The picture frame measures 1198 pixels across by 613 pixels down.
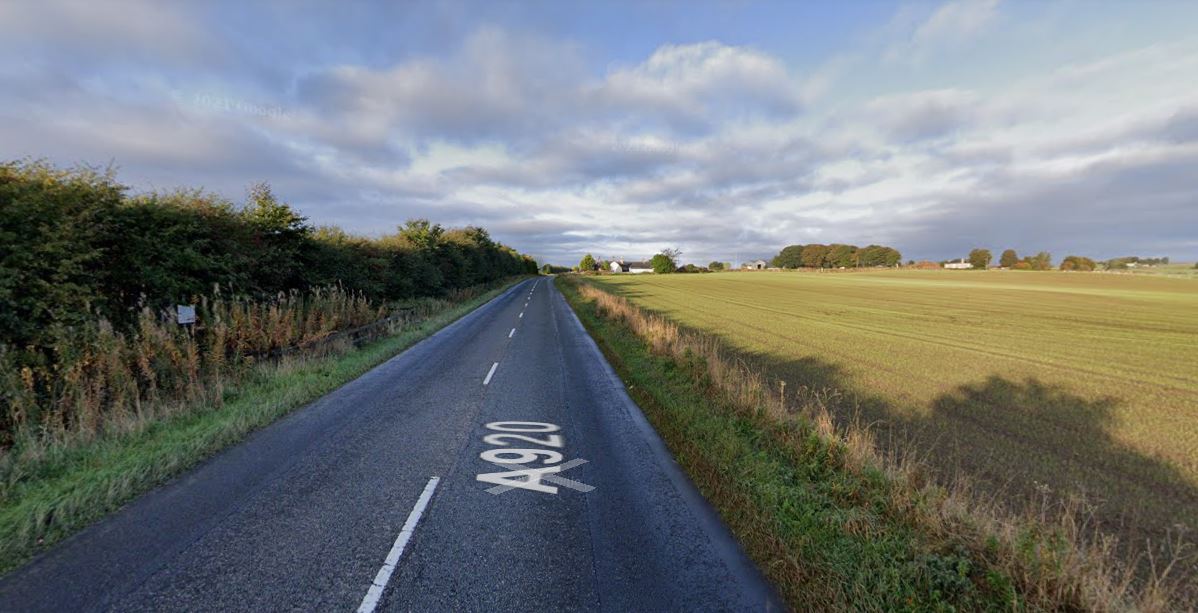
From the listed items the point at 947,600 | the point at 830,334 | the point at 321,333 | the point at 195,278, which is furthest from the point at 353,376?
the point at 830,334

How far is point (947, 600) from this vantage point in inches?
128

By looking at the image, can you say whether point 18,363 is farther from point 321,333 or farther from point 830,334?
point 830,334

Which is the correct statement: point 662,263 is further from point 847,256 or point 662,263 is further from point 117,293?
point 117,293

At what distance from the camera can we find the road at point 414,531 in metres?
3.23

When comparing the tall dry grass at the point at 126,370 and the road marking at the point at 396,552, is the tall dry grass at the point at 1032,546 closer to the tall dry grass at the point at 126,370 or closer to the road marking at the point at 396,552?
the road marking at the point at 396,552

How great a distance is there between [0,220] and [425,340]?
9.90 m

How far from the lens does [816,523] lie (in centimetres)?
427

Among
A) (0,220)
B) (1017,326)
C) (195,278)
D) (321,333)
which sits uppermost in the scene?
(0,220)

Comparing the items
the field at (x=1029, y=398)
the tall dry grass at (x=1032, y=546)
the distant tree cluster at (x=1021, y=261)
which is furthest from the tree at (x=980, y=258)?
the tall dry grass at (x=1032, y=546)

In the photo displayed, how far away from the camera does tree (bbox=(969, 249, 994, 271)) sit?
15350 cm

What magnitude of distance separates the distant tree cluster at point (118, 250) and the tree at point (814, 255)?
195 m

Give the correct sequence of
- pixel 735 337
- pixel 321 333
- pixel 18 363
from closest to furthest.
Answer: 1. pixel 18 363
2. pixel 321 333
3. pixel 735 337

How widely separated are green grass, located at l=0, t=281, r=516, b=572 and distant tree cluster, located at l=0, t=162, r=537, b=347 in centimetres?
251

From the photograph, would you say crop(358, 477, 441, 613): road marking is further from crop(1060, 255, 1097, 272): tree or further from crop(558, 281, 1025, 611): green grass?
crop(1060, 255, 1097, 272): tree
